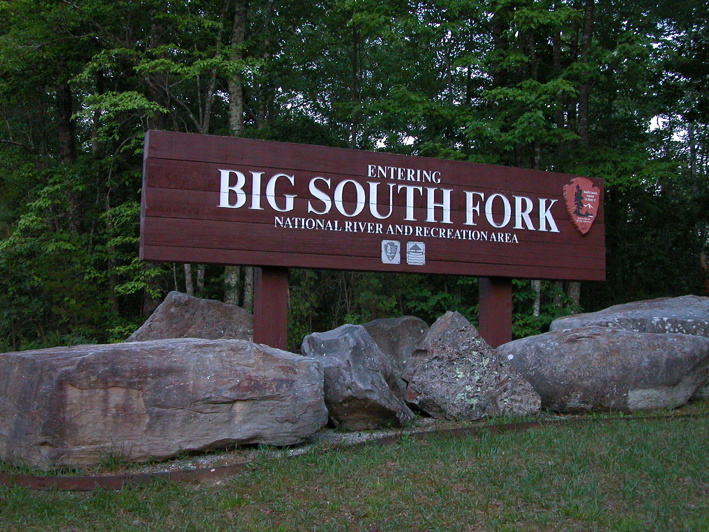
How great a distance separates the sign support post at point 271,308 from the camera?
812cm

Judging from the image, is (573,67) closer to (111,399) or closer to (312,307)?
(312,307)

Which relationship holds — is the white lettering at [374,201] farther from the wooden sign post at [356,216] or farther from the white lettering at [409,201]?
the white lettering at [409,201]

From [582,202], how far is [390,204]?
10.3 ft

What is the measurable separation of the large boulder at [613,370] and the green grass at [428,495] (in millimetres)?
1639

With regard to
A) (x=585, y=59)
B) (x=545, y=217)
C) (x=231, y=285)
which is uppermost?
(x=585, y=59)

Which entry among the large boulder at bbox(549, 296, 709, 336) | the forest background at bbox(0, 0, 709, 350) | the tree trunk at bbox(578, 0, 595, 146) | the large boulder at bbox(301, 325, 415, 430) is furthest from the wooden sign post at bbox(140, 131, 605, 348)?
the tree trunk at bbox(578, 0, 595, 146)

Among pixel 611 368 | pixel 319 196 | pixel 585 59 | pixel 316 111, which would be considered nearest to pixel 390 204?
pixel 319 196

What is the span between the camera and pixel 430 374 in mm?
7352

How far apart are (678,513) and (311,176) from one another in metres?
5.47

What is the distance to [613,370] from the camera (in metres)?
7.42

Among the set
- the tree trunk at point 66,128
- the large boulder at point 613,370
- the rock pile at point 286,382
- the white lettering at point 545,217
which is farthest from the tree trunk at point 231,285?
the large boulder at point 613,370

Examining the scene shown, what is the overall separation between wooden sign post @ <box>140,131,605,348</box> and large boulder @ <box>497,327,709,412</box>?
6.16 ft

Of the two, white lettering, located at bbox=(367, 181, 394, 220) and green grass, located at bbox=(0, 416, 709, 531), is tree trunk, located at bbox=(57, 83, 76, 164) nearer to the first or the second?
white lettering, located at bbox=(367, 181, 394, 220)

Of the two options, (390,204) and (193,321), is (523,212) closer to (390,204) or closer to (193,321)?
(390,204)
